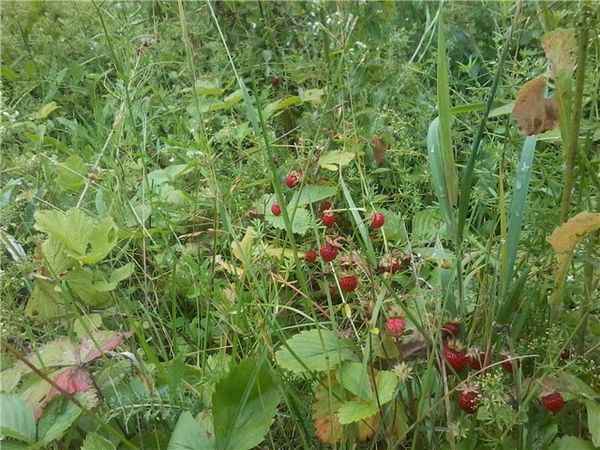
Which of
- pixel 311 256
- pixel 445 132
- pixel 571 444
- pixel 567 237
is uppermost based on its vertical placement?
pixel 445 132

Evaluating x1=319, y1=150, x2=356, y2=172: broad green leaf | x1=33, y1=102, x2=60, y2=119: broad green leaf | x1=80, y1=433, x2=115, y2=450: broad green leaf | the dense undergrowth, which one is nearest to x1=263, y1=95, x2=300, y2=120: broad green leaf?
the dense undergrowth

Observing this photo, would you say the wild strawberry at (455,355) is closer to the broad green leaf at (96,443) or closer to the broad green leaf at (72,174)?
the broad green leaf at (96,443)

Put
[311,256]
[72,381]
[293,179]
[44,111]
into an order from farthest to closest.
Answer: [44,111] → [293,179] → [311,256] → [72,381]

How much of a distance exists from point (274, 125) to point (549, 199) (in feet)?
2.55

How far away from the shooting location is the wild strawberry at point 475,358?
978 millimetres

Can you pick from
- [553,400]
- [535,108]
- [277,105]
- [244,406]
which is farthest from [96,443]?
[277,105]

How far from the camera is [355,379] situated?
102cm

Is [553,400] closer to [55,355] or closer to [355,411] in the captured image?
[355,411]

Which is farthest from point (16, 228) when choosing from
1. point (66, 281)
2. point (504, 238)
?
point (504, 238)

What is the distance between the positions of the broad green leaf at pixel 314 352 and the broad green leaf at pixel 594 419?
0.31m

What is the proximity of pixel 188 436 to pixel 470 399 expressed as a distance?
36 centimetres

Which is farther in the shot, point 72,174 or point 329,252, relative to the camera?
point 72,174

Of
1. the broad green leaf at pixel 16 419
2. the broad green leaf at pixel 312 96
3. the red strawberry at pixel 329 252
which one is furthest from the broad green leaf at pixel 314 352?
the broad green leaf at pixel 312 96

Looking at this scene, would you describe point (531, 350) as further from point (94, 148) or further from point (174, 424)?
point (94, 148)
